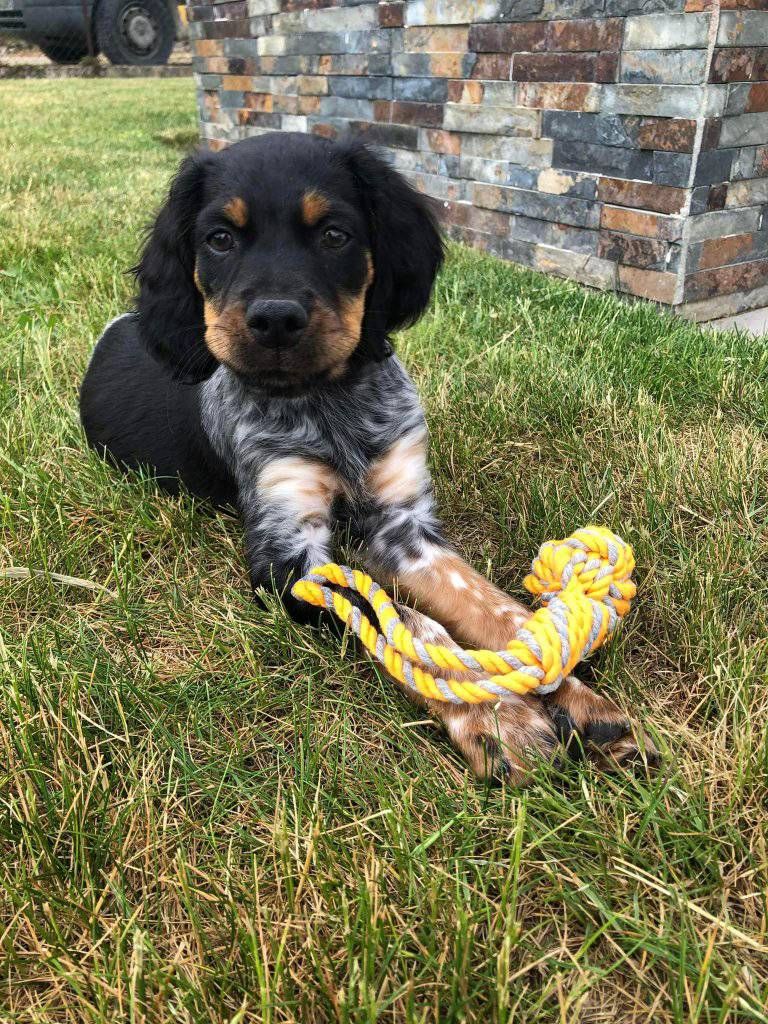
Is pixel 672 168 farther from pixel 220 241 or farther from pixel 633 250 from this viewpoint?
pixel 220 241

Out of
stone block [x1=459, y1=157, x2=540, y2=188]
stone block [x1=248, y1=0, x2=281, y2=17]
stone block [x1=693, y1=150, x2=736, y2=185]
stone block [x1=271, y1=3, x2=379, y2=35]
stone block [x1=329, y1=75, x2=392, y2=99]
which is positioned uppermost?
stone block [x1=248, y1=0, x2=281, y2=17]

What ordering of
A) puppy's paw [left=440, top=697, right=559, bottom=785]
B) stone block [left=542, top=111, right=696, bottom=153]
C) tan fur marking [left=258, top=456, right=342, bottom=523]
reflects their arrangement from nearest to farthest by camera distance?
puppy's paw [left=440, top=697, right=559, bottom=785] < tan fur marking [left=258, top=456, right=342, bottom=523] < stone block [left=542, top=111, right=696, bottom=153]

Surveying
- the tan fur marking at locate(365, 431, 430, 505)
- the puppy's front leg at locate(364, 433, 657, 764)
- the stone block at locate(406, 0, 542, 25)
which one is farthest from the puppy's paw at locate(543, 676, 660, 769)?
the stone block at locate(406, 0, 542, 25)

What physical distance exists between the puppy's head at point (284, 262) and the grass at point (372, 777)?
574mm

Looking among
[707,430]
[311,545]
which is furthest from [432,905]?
[707,430]

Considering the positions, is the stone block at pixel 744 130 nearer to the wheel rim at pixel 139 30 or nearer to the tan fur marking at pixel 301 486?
the tan fur marking at pixel 301 486

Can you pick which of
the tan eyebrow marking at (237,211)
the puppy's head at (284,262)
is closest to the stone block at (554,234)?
the puppy's head at (284,262)

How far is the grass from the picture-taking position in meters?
1.25

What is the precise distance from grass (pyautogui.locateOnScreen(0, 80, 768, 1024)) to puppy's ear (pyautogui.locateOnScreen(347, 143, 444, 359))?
58cm

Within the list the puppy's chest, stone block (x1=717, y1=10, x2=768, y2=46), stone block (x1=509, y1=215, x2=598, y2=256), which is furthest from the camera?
stone block (x1=509, y1=215, x2=598, y2=256)

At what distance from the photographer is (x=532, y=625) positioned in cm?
179

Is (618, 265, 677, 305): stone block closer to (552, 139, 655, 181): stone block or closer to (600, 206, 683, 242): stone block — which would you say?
(600, 206, 683, 242): stone block

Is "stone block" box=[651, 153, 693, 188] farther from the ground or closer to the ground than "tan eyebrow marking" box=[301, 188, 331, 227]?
closer to the ground

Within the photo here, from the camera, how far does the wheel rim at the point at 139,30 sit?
70.0 feet
